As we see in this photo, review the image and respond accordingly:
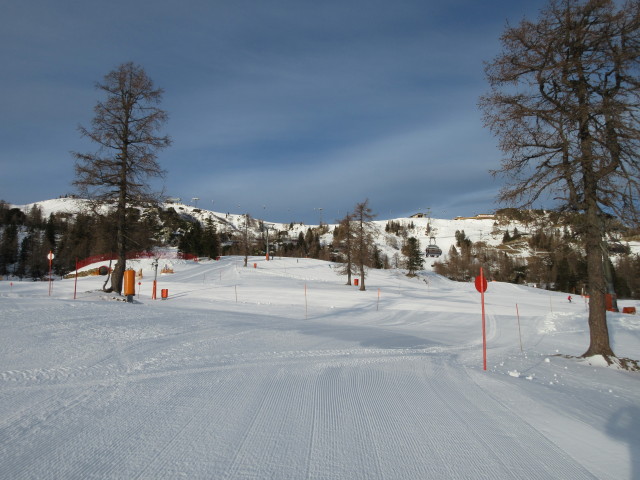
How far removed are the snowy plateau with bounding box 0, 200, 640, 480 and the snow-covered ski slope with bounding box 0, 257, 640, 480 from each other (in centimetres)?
2

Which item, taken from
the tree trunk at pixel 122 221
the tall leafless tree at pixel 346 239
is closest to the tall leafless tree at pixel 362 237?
the tall leafless tree at pixel 346 239

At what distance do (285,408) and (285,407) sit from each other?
0.09 feet

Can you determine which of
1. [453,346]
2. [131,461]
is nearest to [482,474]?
[131,461]

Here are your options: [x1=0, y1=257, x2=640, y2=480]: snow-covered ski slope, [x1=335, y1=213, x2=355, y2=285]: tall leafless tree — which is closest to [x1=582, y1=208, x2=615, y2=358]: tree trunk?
[x1=0, y1=257, x2=640, y2=480]: snow-covered ski slope

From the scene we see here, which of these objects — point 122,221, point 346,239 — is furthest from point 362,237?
point 122,221

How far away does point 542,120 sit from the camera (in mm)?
10211

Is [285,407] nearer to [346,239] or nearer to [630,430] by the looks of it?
[630,430]

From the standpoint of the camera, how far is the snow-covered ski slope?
134 inches

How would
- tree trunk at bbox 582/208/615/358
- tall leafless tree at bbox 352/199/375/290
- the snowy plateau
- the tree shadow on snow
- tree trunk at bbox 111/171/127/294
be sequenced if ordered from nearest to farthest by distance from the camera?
the snowy plateau
the tree shadow on snow
tree trunk at bbox 582/208/615/358
tree trunk at bbox 111/171/127/294
tall leafless tree at bbox 352/199/375/290

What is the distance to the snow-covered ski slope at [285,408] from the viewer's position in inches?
134

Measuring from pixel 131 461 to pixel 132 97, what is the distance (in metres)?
18.5

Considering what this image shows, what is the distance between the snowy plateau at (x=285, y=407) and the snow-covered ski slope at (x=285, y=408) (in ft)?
0.08

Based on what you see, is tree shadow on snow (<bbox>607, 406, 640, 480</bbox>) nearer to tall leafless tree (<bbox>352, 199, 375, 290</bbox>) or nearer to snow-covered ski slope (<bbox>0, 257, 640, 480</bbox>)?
snow-covered ski slope (<bbox>0, 257, 640, 480</bbox>)

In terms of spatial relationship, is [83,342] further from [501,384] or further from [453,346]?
[453,346]
